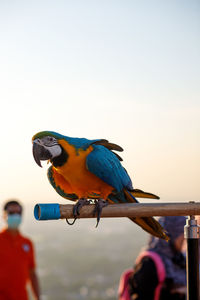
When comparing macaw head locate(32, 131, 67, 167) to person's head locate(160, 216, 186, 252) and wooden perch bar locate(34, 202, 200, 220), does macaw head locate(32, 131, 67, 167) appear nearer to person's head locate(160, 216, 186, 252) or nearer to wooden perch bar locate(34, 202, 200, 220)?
wooden perch bar locate(34, 202, 200, 220)

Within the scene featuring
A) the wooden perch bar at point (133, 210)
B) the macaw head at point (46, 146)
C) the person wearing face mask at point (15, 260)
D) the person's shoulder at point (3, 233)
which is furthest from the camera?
the person's shoulder at point (3, 233)

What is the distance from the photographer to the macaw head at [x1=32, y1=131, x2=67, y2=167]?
1.71 meters

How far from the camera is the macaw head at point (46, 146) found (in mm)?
1708

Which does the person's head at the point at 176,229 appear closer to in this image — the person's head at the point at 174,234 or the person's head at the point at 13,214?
the person's head at the point at 174,234

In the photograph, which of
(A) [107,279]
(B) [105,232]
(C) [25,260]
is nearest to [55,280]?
(A) [107,279]

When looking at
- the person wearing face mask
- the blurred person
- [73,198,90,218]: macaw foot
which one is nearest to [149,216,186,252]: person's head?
the blurred person

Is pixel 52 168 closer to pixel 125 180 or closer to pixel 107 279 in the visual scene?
pixel 125 180

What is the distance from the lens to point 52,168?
187 centimetres

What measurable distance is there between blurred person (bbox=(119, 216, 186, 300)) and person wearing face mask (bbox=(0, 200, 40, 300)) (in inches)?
37.5

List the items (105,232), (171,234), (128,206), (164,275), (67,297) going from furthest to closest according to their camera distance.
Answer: (105,232) < (67,297) < (171,234) < (164,275) < (128,206)

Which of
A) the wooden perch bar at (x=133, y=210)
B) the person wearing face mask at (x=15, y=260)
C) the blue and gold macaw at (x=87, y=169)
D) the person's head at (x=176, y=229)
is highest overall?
the blue and gold macaw at (x=87, y=169)

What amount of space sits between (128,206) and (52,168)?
0.44 metres

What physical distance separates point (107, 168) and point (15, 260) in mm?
1661

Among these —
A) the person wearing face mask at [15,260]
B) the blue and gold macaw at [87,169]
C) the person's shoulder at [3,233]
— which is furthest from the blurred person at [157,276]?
the person's shoulder at [3,233]
